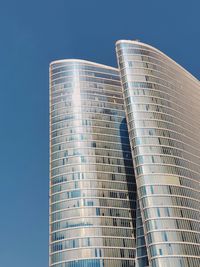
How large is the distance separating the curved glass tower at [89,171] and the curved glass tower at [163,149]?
1626 cm

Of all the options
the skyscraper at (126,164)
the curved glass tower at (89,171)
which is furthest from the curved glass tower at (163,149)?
the curved glass tower at (89,171)

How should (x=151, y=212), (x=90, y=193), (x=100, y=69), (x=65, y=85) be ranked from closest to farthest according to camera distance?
(x=151, y=212), (x=90, y=193), (x=65, y=85), (x=100, y=69)

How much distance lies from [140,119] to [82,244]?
159 ft

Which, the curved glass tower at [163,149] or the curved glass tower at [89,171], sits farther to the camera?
the curved glass tower at [89,171]

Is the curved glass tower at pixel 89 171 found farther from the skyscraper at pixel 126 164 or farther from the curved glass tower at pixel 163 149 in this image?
the curved glass tower at pixel 163 149

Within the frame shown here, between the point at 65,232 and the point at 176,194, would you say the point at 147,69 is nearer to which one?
the point at 176,194

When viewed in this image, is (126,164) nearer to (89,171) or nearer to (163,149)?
(89,171)

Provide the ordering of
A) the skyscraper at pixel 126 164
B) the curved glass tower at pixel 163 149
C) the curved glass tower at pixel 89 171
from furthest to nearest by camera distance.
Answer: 1. the curved glass tower at pixel 89 171
2. the skyscraper at pixel 126 164
3. the curved glass tower at pixel 163 149

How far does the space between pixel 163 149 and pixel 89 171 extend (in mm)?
31690

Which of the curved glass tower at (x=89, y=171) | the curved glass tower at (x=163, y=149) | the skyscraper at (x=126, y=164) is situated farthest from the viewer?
the curved glass tower at (x=89, y=171)

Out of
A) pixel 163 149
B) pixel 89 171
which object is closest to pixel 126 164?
pixel 89 171

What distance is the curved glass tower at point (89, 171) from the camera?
472 feet

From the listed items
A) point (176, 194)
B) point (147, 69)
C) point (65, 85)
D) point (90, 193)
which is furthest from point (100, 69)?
point (176, 194)

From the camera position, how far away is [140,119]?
484 ft
